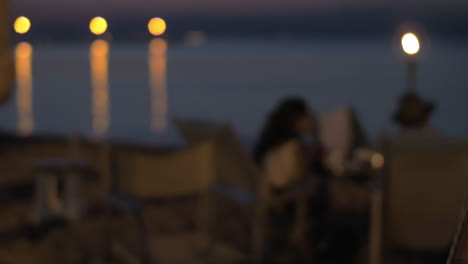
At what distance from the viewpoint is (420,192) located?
275cm

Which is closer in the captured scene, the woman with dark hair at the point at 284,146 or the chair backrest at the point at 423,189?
the chair backrest at the point at 423,189

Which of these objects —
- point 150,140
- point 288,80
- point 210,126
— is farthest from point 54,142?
point 288,80

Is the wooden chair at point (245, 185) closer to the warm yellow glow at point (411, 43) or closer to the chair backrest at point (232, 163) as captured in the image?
the chair backrest at point (232, 163)

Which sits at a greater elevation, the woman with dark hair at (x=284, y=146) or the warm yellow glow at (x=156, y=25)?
the warm yellow glow at (x=156, y=25)

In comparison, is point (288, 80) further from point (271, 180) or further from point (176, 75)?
point (271, 180)

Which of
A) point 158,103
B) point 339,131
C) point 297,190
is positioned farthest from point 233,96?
point 297,190

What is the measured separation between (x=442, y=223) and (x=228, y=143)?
1.02 meters

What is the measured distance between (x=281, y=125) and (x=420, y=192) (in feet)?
4.01

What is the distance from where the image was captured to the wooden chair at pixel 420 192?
8.91 feet

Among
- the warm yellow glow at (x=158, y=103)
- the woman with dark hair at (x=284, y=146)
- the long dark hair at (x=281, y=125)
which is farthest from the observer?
the warm yellow glow at (x=158, y=103)

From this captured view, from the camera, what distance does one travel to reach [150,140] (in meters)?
8.55

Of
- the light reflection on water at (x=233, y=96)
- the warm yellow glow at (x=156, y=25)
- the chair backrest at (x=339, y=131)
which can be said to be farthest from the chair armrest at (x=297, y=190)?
the light reflection on water at (x=233, y=96)

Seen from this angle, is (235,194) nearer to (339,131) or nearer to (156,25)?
(156,25)

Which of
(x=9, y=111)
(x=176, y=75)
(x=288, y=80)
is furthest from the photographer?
(x=176, y=75)
